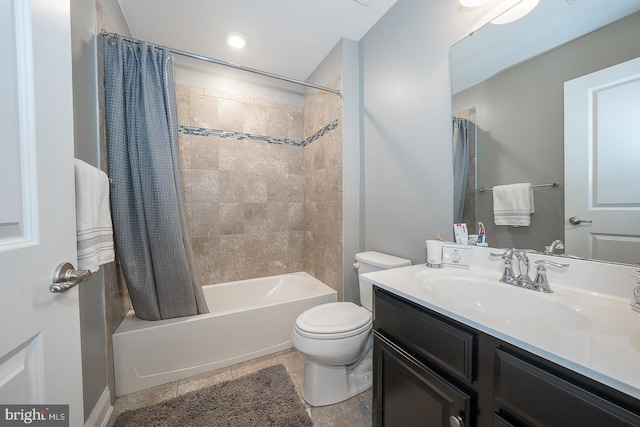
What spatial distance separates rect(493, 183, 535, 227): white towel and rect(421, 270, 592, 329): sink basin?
0.27 m

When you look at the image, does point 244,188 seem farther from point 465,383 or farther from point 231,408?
point 465,383

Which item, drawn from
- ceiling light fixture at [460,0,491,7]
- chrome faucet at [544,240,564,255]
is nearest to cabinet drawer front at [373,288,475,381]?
chrome faucet at [544,240,564,255]

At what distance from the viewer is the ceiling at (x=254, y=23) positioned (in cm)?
153

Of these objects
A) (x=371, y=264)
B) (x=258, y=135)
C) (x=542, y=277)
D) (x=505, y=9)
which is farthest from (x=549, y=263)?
(x=258, y=135)

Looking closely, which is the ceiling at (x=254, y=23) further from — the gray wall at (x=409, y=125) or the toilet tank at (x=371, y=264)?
the toilet tank at (x=371, y=264)

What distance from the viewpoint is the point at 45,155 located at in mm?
528

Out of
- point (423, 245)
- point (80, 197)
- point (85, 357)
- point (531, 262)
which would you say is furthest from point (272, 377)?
point (531, 262)

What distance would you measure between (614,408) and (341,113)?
74.1 inches

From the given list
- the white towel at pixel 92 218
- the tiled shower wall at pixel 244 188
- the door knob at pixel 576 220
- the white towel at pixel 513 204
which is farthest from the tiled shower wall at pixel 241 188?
the door knob at pixel 576 220

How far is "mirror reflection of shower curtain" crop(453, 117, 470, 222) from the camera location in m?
1.17

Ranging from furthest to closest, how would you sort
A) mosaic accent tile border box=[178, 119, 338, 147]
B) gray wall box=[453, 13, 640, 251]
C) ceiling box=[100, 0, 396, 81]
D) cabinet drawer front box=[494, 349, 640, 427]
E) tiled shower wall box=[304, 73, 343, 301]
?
mosaic accent tile border box=[178, 119, 338, 147]
tiled shower wall box=[304, 73, 343, 301]
ceiling box=[100, 0, 396, 81]
gray wall box=[453, 13, 640, 251]
cabinet drawer front box=[494, 349, 640, 427]

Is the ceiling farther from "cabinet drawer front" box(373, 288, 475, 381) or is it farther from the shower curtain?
"cabinet drawer front" box(373, 288, 475, 381)

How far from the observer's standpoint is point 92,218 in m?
0.95

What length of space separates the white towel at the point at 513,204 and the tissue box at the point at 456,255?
0.62 feet
